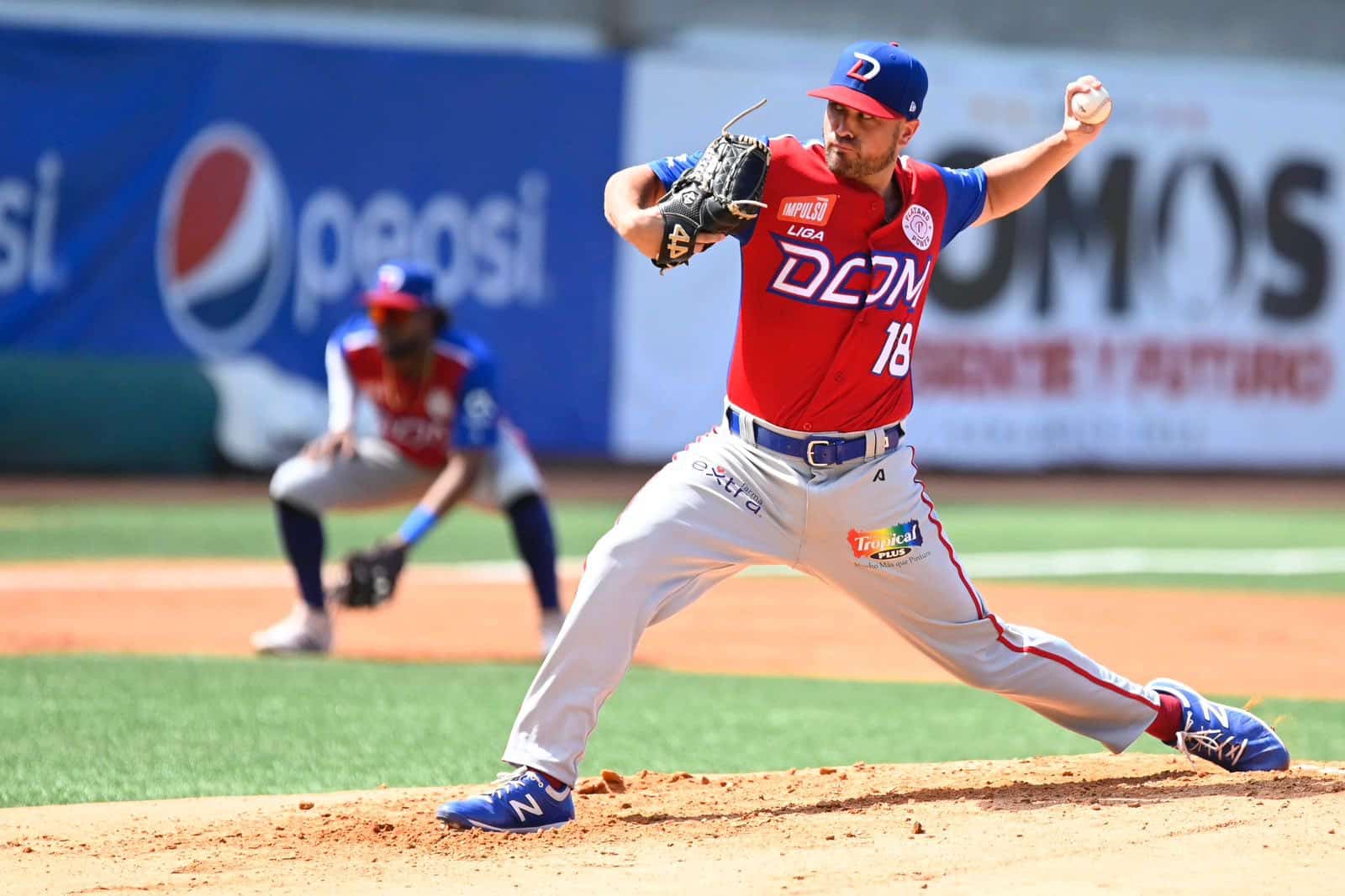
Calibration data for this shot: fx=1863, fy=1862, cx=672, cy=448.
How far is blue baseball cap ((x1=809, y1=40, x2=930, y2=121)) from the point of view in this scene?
4.62m

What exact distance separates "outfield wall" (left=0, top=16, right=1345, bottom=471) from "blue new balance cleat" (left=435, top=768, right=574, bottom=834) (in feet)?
40.2

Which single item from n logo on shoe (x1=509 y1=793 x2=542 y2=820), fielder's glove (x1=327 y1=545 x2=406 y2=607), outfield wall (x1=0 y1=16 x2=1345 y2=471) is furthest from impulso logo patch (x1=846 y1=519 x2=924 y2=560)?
outfield wall (x1=0 y1=16 x2=1345 y2=471)

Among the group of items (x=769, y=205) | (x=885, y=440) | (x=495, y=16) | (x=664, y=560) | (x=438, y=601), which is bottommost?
(x=438, y=601)

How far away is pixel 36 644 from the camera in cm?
851

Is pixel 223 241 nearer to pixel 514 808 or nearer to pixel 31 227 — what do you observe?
pixel 31 227

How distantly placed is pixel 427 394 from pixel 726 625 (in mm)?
2305

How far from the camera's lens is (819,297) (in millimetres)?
4656

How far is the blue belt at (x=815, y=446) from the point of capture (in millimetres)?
4691

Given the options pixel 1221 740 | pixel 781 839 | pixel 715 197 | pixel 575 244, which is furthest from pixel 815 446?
pixel 575 244

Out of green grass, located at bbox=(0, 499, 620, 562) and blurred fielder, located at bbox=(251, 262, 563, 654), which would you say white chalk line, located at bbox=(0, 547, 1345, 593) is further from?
blurred fielder, located at bbox=(251, 262, 563, 654)

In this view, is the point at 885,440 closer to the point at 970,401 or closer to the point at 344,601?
the point at 344,601

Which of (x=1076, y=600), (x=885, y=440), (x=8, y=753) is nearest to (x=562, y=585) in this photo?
(x=1076, y=600)

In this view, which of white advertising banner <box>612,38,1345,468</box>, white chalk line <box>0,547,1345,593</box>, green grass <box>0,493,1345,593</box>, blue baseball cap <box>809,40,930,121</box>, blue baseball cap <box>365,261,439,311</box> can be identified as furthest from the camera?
white advertising banner <box>612,38,1345,468</box>

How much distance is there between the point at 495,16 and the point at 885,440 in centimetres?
1547
